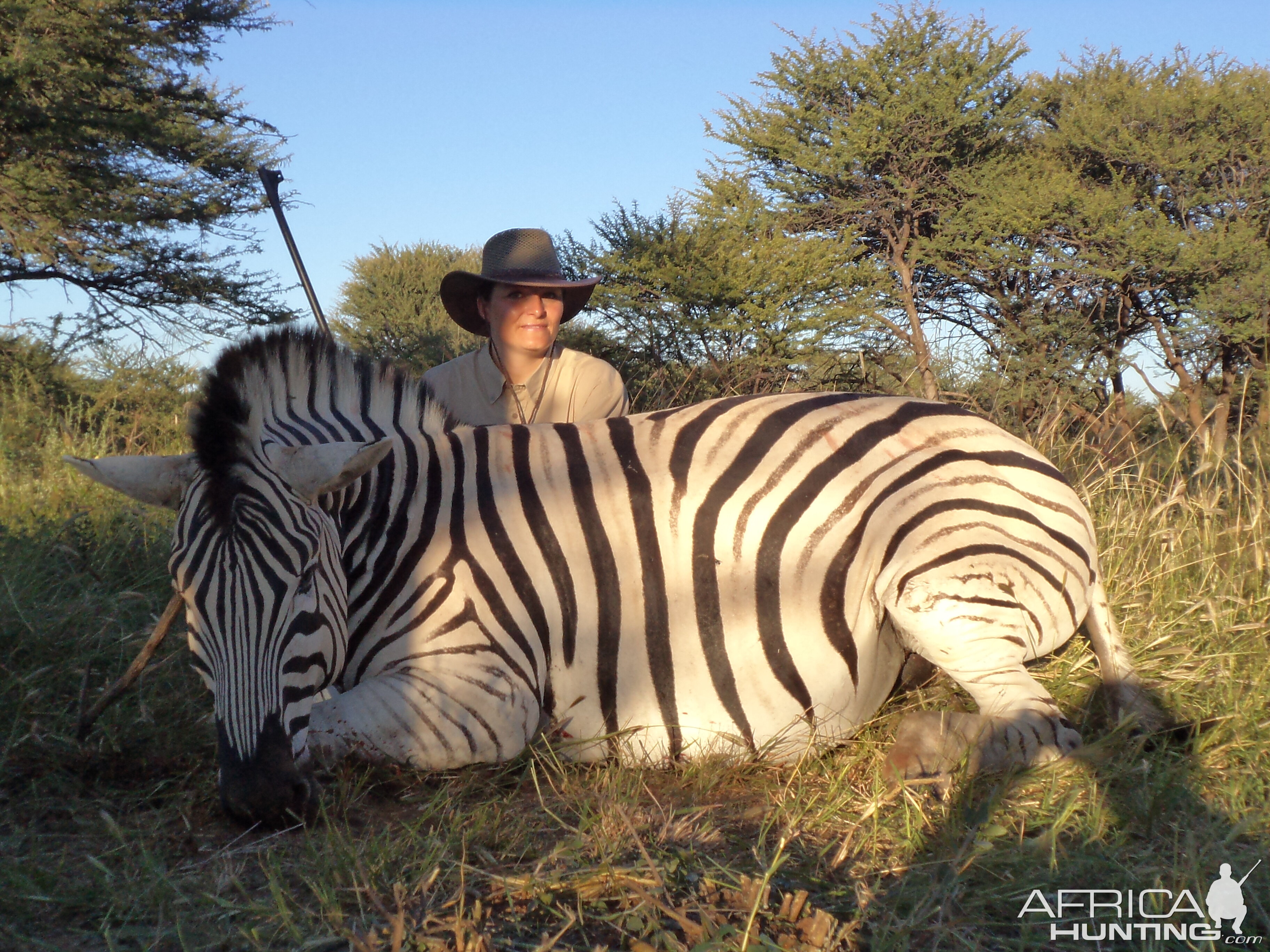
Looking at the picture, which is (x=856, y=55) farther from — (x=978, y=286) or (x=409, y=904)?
(x=409, y=904)

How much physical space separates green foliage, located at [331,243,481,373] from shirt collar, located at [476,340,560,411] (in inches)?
561

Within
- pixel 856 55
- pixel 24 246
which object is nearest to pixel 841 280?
pixel 856 55

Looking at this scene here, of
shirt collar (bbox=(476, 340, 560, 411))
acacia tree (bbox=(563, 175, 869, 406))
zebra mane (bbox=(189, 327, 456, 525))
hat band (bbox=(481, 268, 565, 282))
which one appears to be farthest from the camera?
acacia tree (bbox=(563, 175, 869, 406))

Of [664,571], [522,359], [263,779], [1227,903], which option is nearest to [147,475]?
[263,779]

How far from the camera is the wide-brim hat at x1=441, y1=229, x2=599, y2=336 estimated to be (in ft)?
13.5

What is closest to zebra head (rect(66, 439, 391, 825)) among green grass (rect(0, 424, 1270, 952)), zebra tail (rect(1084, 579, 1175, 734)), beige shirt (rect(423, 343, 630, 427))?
green grass (rect(0, 424, 1270, 952))

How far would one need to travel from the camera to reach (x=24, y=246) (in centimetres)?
1038

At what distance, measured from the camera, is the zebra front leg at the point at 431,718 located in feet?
7.72

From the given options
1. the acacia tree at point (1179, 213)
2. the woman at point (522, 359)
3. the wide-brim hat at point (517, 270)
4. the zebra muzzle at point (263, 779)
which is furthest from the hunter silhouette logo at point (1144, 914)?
the acacia tree at point (1179, 213)

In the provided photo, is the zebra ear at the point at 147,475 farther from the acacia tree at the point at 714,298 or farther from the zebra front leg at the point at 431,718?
the acacia tree at the point at 714,298

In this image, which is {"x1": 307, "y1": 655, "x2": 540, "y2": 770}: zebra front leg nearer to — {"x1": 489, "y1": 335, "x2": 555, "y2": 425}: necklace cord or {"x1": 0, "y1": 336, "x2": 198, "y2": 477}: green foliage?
{"x1": 489, "y1": 335, "x2": 555, "y2": 425}: necklace cord

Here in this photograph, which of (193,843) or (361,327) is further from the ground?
(361,327)

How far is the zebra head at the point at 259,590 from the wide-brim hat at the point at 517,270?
1.90m

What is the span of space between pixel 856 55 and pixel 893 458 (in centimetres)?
1455
